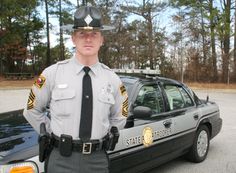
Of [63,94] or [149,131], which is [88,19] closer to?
[63,94]

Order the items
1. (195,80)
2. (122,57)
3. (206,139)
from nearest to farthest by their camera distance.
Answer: (206,139), (195,80), (122,57)

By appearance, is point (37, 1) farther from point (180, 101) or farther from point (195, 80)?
point (180, 101)

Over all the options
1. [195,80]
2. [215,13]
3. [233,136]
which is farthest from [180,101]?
[215,13]

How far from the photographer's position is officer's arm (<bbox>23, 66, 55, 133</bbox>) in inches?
104

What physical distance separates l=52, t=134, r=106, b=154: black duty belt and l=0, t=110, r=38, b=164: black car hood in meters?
0.86

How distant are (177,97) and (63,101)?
356 centimetres

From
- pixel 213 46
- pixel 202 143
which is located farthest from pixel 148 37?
pixel 202 143

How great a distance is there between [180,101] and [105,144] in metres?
3.41

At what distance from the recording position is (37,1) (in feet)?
138

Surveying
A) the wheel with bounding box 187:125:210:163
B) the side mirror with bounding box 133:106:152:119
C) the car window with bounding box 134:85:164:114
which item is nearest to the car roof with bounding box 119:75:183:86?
the car window with bounding box 134:85:164:114

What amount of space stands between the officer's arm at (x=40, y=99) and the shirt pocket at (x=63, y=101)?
0.10 meters

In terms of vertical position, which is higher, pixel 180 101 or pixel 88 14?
pixel 88 14

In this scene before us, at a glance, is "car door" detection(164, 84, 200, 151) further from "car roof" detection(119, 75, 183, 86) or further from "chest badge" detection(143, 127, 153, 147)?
"chest badge" detection(143, 127, 153, 147)

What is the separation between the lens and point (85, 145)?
2.54 metres
